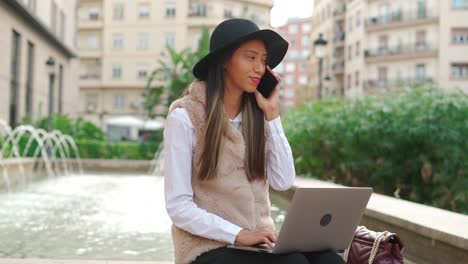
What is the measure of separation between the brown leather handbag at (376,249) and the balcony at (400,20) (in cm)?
4564

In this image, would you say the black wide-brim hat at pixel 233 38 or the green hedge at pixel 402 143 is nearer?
the black wide-brim hat at pixel 233 38

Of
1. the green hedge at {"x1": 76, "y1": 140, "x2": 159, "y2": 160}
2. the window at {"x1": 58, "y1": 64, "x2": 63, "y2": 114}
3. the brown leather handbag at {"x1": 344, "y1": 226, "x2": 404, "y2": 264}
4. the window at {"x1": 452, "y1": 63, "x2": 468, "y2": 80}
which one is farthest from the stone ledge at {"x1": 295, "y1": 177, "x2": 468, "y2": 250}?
the window at {"x1": 452, "y1": 63, "x2": 468, "y2": 80}

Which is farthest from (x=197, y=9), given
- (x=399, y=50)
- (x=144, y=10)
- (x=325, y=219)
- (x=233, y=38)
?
(x=325, y=219)

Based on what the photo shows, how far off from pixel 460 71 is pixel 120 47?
2887 cm

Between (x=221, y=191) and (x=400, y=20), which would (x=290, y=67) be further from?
(x=221, y=191)

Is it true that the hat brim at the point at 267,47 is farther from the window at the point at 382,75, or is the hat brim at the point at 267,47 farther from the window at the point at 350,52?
the window at the point at 350,52

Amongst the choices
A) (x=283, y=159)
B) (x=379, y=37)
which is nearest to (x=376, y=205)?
(x=283, y=159)

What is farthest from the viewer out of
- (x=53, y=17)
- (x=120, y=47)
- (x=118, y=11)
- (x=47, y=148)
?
(x=120, y=47)

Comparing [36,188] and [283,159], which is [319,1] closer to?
[36,188]

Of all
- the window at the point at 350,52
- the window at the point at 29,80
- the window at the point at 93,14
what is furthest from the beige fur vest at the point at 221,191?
the window at the point at 93,14

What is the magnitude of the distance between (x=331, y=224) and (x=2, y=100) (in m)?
21.3

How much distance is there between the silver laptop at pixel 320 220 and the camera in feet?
6.95

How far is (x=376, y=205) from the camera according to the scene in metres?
4.58

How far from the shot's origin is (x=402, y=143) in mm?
7328
